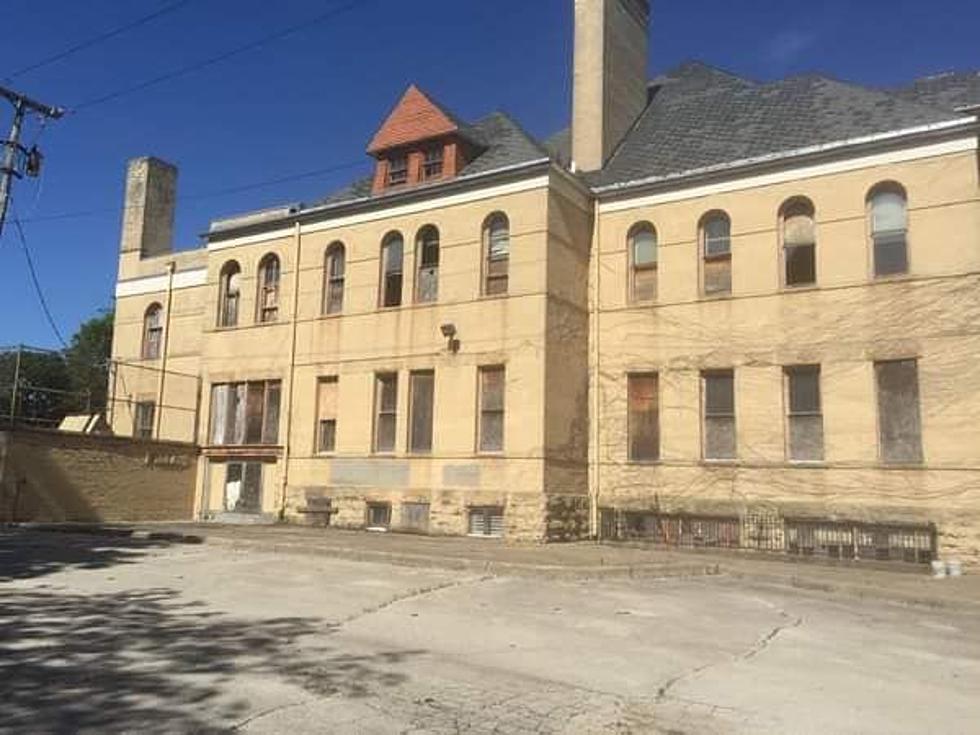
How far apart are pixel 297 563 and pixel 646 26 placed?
19.7 metres

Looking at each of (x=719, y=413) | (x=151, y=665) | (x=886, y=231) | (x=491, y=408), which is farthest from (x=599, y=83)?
(x=151, y=665)

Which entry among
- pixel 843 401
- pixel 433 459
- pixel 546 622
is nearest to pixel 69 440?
pixel 433 459

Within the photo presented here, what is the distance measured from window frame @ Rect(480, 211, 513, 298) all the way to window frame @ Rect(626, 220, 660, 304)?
300 centimetres

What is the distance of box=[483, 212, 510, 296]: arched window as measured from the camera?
21422 mm

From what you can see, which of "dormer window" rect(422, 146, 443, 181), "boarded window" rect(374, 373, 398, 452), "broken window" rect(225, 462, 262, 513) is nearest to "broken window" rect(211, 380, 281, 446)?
"broken window" rect(225, 462, 262, 513)

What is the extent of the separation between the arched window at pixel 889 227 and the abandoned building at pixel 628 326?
52mm

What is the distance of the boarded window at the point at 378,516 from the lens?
21875 mm

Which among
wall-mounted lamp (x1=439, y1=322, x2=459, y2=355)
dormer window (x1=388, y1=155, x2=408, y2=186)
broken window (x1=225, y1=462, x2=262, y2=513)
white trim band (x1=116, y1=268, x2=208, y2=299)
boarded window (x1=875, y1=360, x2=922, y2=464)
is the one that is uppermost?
dormer window (x1=388, y1=155, x2=408, y2=186)

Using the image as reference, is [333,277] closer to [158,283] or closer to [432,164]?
[432,164]

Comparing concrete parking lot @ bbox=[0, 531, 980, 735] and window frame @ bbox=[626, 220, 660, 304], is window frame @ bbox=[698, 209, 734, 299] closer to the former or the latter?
window frame @ bbox=[626, 220, 660, 304]

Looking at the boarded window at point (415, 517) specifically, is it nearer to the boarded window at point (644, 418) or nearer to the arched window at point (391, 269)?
the boarded window at point (644, 418)

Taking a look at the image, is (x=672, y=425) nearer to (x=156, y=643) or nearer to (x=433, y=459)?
(x=433, y=459)

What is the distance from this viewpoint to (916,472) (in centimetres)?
1761

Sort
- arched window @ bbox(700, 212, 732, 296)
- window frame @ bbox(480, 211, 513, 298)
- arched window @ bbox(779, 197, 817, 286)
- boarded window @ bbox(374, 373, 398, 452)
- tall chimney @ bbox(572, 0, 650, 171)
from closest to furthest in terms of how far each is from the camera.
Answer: arched window @ bbox(779, 197, 817, 286), arched window @ bbox(700, 212, 732, 296), window frame @ bbox(480, 211, 513, 298), boarded window @ bbox(374, 373, 398, 452), tall chimney @ bbox(572, 0, 650, 171)
